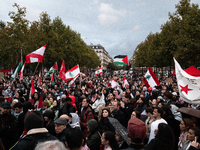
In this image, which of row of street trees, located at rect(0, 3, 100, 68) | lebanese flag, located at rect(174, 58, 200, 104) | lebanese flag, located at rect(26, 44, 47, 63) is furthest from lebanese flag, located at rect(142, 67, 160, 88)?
row of street trees, located at rect(0, 3, 100, 68)

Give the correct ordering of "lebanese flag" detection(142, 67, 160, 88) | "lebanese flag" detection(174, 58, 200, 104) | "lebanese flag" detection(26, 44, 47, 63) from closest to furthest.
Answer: "lebanese flag" detection(174, 58, 200, 104) → "lebanese flag" detection(26, 44, 47, 63) → "lebanese flag" detection(142, 67, 160, 88)

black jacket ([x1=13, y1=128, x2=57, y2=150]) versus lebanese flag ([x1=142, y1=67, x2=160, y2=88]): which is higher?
lebanese flag ([x1=142, y1=67, x2=160, y2=88])

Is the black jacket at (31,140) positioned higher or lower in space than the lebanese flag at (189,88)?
lower

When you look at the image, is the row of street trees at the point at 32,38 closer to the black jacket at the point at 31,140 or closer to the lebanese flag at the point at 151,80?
the lebanese flag at the point at 151,80

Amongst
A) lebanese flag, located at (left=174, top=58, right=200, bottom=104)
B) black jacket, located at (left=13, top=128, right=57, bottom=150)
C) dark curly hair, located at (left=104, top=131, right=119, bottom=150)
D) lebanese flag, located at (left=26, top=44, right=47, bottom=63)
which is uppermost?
lebanese flag, located at (left=26, top=44, right=47, bottom=63)

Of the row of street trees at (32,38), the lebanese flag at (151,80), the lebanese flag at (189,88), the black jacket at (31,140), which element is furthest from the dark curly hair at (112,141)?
the row of street trees at (32,38)

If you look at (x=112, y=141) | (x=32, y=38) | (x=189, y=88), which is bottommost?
(x=112, y=141)

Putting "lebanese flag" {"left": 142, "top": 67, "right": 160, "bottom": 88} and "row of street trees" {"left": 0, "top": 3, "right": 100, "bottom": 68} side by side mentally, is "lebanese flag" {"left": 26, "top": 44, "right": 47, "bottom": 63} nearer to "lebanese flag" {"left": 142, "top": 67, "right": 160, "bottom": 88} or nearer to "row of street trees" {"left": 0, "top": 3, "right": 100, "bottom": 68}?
"lebanese flag" {"left": 142, "top": 67, "right": 160, "bottom": 88}

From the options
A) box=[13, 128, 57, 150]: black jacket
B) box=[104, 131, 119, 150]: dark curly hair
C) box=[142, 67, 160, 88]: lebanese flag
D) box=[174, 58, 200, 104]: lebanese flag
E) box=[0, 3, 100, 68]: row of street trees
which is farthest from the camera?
box=[0, 3, 100, 68]: row of street trees

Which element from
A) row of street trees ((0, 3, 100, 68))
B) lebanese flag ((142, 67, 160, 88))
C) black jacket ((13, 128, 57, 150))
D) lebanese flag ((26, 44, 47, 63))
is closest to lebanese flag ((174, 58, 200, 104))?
lebanese flag ((142, 67, 160, 88))

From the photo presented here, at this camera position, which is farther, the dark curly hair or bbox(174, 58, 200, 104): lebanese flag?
bbox(174, 58, 200, 104): lebanese flag

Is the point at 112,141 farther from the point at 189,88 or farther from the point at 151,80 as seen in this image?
the point at 151,80

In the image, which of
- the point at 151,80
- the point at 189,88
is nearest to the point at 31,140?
the point at 189,88

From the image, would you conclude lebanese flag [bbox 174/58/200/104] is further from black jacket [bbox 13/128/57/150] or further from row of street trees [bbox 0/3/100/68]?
row of street trees [bbox 0/3/100/68]
